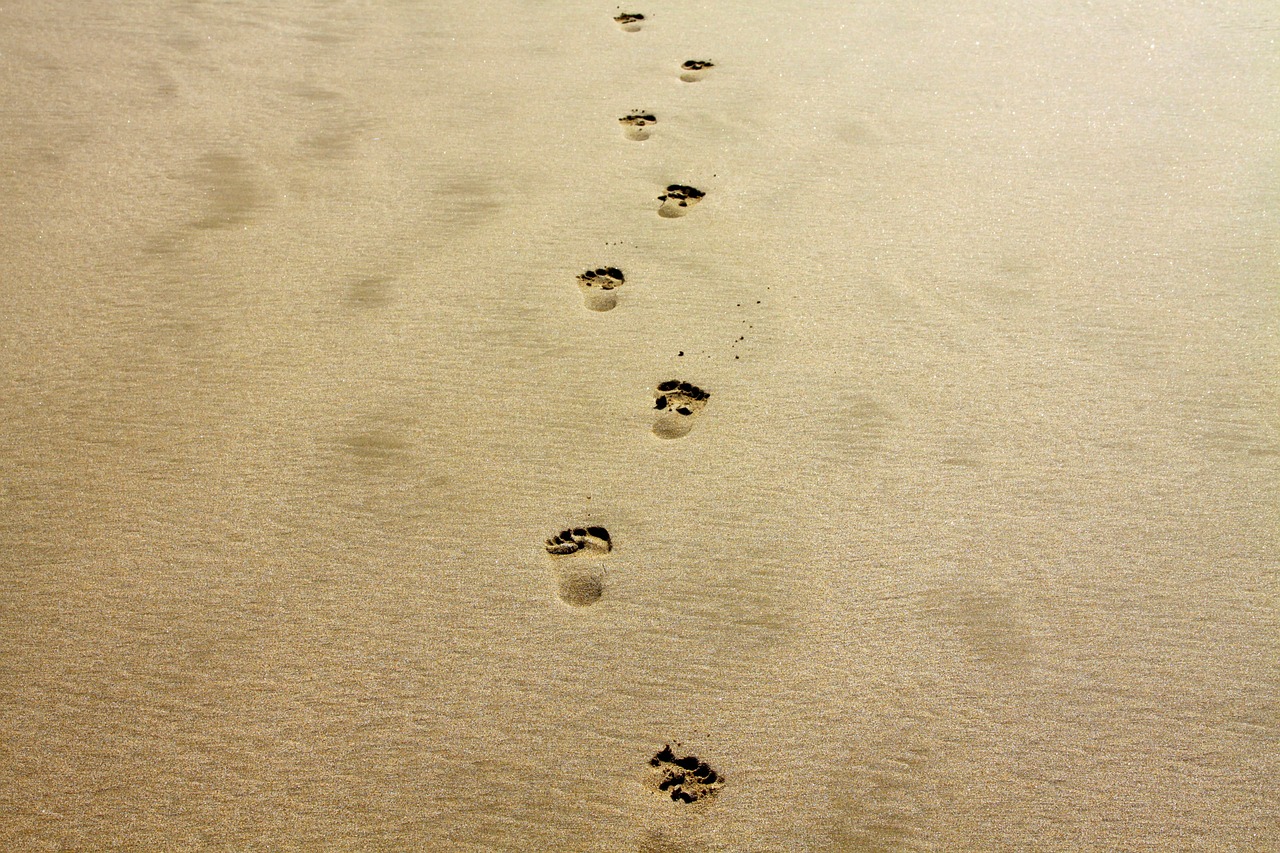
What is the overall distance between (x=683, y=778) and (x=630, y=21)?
3.03 m

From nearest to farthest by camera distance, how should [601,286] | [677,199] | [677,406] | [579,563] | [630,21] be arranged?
[579,563]
[677,406]
[601,286]
[677,199]
[630,21]

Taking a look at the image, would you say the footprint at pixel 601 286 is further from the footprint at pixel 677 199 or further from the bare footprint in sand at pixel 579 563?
the bare footprint in sand at pixel 579 563

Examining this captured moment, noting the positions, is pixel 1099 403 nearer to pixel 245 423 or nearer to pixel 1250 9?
pixel 245 423

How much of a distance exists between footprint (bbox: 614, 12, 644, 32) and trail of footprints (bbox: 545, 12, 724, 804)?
0.67 m

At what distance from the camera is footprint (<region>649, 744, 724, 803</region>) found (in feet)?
5.10

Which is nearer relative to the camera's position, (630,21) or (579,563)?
(579,563)

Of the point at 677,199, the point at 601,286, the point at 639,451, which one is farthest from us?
the point at 677,199

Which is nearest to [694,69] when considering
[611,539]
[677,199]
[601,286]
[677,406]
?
[677,199]

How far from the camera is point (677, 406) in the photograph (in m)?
2.18

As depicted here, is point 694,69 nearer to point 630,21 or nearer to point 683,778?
point 630,21

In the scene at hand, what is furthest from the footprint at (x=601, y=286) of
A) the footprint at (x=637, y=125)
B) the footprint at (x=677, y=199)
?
the footprint at (x=637, y=125)

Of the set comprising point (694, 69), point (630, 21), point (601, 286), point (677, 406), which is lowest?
A: point (677, 406)

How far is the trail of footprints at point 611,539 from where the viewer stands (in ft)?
5.15

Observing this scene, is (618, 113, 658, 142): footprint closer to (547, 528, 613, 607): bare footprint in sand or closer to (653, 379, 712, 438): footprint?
(653, 379, 712, 438): footprint
